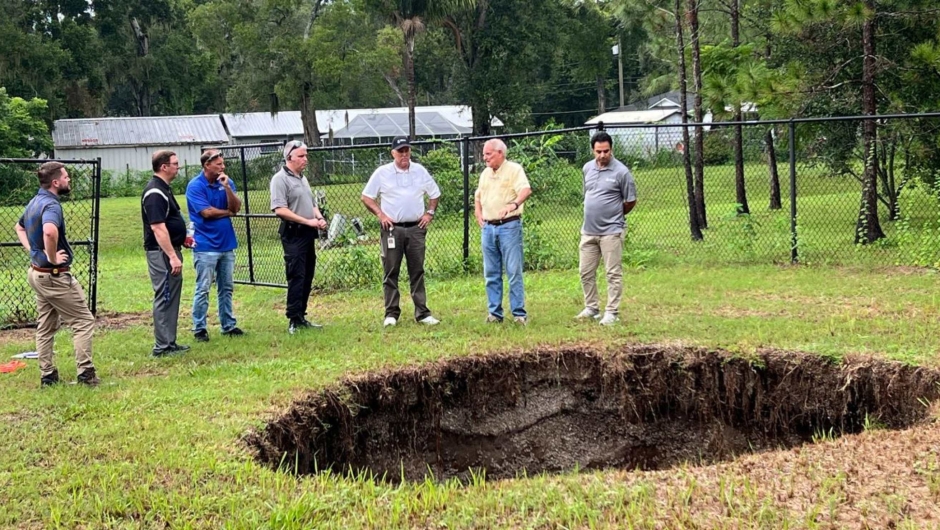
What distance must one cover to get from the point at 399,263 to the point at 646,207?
5468mm

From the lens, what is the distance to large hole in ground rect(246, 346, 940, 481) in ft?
19.9

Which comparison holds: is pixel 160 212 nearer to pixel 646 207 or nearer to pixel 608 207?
pixel 608 207

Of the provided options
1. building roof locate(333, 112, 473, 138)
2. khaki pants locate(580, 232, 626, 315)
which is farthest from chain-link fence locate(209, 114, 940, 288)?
building roof locate(333, 112, 473, 138)

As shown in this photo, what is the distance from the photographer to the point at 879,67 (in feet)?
37.1

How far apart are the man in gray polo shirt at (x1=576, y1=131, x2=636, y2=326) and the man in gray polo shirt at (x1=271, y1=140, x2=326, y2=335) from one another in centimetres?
248

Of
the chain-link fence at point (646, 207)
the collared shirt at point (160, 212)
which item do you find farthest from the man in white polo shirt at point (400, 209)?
the chain-link fence at point (646, 207)

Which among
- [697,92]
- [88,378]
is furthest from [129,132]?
[88,378]

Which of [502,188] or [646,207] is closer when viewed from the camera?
[502,188]

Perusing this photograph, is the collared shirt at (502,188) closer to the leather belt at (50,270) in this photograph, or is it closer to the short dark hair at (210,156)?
the short dark hair at (210,156)

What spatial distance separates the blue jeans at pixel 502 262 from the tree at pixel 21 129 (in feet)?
81.9

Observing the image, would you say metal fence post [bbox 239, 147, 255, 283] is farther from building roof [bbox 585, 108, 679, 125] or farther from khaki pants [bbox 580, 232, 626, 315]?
building roof [bbox 585, 108, 679, 125]

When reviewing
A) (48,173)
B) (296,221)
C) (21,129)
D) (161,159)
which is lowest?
(296,221)

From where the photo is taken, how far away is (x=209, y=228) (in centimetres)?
742

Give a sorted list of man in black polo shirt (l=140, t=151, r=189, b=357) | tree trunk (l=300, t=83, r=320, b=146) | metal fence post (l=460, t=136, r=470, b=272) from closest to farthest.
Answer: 1. man in black polo shirt (l=140, t=151, r=189, b=357)
2. metal fence post (l=460, t=136, r=470, b=272)
3. tree trunk (l=300, t=83, r=320, b=146)
